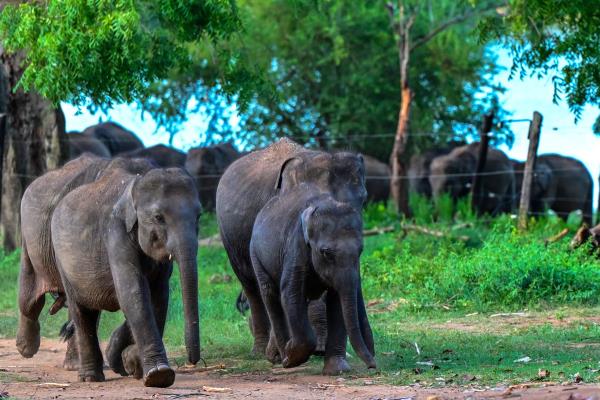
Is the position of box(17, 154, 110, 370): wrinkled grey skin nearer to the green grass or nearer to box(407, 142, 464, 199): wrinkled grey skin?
the green grass

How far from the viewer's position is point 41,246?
35.0ft

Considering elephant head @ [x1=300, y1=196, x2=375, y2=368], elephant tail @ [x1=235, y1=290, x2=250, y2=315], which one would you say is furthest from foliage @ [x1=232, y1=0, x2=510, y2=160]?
elephant head @ [x1=300, y1=196, x2=375, y2=368]

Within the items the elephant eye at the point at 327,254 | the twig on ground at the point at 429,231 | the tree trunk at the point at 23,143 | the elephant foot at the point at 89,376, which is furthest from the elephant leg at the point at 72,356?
the tree trunk at the point at 23,143

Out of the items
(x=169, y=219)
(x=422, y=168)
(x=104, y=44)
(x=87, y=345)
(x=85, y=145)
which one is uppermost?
(x=104, y=44)

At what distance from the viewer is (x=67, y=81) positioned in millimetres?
14156

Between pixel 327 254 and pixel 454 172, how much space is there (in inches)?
828

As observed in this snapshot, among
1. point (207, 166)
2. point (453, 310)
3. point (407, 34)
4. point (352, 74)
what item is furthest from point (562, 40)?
point (352, 74)

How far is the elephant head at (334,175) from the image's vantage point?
9.97 m

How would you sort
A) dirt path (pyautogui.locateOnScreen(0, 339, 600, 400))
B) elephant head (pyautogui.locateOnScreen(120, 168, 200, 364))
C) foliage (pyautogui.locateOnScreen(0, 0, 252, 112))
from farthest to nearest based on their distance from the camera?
foliage (pyautogui.locateOnScreen(0, 0, 252, 112))
elephant head (pyautogui.locateOnScreen(120, 168, 200, 364))
dirt path (pyautogui.locateOnScreen(0, 339, 600, 400))

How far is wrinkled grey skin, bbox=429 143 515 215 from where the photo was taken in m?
28.4

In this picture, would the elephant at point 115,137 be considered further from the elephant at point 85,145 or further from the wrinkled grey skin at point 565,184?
the wrinkled grey skin at point 565,184

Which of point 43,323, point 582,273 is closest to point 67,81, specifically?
point 43,323

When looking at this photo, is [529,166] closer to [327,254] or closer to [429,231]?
[429,231]

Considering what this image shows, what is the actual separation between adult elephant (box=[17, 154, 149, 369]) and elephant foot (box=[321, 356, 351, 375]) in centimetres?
237
